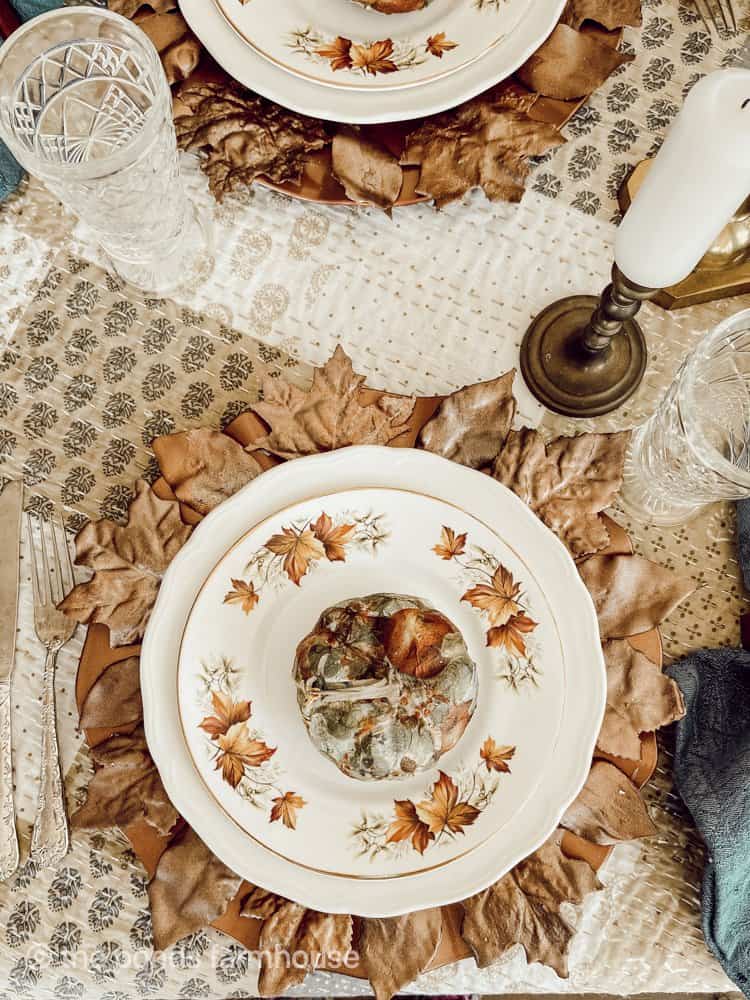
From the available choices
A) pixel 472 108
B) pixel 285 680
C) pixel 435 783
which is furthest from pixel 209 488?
pixel 472 108

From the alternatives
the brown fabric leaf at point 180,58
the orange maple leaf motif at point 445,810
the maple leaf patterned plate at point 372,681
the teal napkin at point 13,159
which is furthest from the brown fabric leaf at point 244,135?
the orange maple leaf motif at point 445,810

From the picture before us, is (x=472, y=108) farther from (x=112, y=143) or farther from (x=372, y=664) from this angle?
(x=372, y=664)

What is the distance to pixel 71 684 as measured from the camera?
2.17 ft

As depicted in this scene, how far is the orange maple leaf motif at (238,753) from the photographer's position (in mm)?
569

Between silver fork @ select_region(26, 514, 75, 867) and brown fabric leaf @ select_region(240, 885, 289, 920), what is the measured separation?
145 mm

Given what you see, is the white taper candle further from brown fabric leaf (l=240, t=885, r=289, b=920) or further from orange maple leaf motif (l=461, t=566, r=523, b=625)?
brown fabric leaf (l=240, t=885, r=289, b=920)

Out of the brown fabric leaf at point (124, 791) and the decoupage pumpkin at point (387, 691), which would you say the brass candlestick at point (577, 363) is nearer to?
the decoupage pumpkin at point (387, 691)

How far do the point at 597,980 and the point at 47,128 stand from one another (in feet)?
2.54

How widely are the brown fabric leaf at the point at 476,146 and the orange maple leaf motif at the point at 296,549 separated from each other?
295 millimetres

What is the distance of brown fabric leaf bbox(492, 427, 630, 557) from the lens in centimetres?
63

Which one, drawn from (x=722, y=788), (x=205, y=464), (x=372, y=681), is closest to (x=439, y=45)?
(x=205, y=464)

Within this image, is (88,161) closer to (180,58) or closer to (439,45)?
(180,58)

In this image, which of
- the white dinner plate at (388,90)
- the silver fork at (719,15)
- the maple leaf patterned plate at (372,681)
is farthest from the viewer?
the silver fork at (719,15)

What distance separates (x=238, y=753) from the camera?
0.58 m
